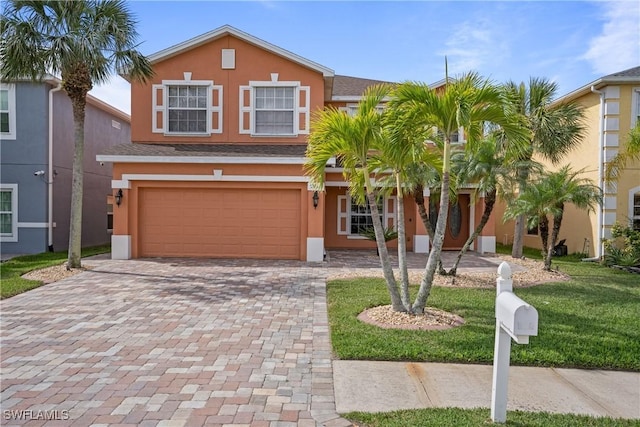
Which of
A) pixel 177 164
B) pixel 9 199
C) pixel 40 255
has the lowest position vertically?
pixel 40 255

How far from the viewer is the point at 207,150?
13.8 metres

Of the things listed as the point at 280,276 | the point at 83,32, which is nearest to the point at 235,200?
the point at 280,276

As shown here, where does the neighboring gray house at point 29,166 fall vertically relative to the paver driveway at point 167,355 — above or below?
above

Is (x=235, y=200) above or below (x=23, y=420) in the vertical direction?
above

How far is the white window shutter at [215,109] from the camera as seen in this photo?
47.2 ft

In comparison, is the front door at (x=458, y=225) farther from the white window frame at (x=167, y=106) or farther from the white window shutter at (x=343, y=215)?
the white window frame at (x=167, y=106)

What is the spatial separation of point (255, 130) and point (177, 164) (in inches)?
111

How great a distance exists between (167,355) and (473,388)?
11.5 feet

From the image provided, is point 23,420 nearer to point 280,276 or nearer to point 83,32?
point 280,276

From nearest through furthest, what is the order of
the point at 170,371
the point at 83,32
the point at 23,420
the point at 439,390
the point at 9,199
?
1. the point at 23,420
2. the point at 439,390
3. the point at 170,371
4. the point at 83,32
5. the point at 9,199

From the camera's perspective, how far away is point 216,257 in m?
13.7

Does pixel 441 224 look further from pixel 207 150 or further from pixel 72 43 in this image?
pixel 72 43

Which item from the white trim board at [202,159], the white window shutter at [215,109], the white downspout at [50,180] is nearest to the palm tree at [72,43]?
the white trim board at [202,159]

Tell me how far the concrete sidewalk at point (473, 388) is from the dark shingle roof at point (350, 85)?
13.4 meters
